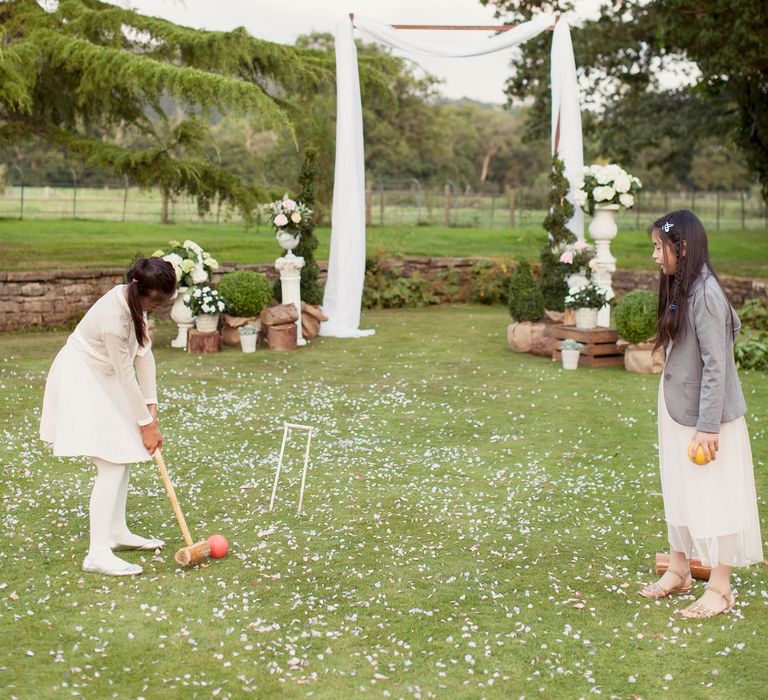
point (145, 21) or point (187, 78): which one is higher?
point (145, 21)

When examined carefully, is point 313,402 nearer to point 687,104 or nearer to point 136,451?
point 136,451

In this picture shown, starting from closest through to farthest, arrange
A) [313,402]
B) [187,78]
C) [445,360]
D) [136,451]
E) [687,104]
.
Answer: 1. [136,451]
2. [313,402]
3. [445,360]
4. [187,78]
5. [687,104]

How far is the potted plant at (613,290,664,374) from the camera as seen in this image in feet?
31.9

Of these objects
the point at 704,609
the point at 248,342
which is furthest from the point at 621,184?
the point at 704,609

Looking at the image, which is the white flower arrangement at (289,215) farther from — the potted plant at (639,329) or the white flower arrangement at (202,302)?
the potted plant at (639,329)

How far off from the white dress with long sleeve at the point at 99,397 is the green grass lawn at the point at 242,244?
9.92m

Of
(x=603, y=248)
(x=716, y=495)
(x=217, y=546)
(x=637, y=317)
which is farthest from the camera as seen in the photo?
(x=603, y=248)

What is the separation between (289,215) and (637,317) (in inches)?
166

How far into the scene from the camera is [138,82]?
12.6 m

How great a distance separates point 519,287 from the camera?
11.2 m

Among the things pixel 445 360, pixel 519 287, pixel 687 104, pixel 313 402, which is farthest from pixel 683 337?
pixel 687 104

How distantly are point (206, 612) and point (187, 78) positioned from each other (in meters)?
9.62

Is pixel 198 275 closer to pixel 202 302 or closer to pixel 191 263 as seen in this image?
pixel 191 263

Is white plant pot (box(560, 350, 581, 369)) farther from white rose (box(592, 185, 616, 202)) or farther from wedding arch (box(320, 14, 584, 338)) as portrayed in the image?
wedding arch (box(320, 14, 584, 338))
